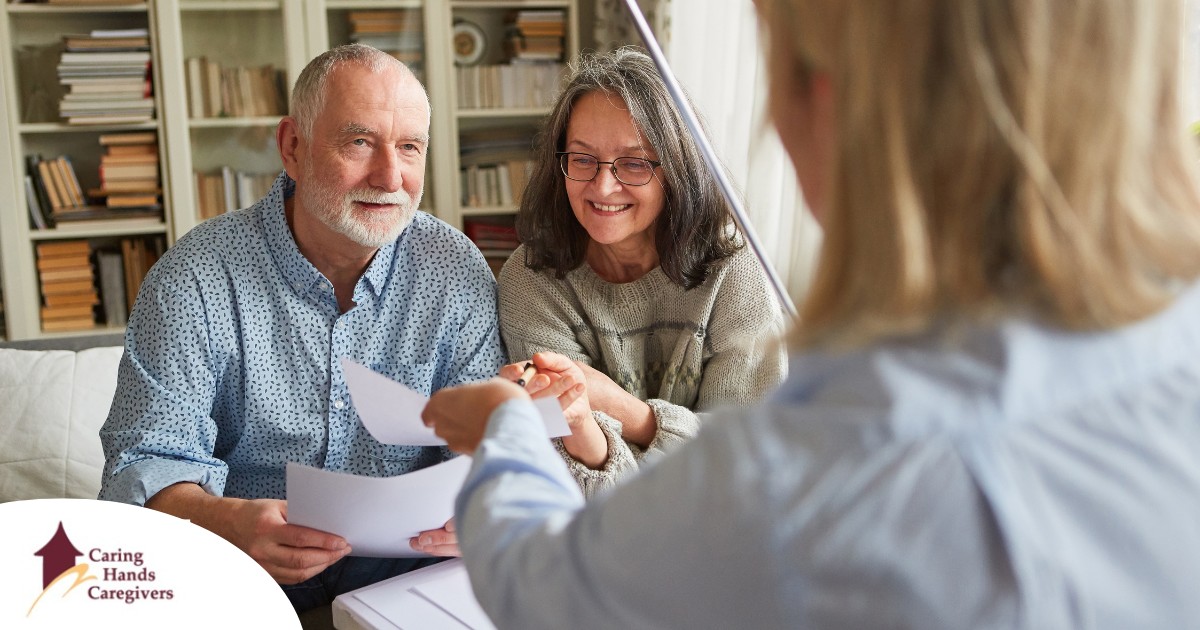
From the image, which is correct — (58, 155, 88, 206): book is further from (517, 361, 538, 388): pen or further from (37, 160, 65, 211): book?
(517, 361, 538, 388): pen

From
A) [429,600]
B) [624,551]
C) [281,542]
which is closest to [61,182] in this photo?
[281,542]

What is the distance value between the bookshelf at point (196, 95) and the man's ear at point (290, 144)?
2.10 m

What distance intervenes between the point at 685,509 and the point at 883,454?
103mm

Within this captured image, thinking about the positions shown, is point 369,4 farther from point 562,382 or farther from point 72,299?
point 562,382

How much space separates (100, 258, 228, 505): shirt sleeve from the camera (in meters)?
1.50

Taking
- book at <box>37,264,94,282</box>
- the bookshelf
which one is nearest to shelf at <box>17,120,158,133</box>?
the bookshelf

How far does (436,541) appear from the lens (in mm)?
1337

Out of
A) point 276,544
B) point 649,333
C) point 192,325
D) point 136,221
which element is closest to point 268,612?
point 276,544

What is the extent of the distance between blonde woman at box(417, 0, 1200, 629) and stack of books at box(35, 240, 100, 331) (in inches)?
144

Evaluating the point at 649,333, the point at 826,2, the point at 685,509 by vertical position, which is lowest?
the point at 649,333

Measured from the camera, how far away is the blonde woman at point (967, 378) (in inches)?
19.6

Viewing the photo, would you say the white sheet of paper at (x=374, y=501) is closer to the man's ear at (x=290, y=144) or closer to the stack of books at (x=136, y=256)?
the man's ear at (x=290, y=144)

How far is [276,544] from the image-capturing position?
137 cm

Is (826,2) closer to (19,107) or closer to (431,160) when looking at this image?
(431,160)
